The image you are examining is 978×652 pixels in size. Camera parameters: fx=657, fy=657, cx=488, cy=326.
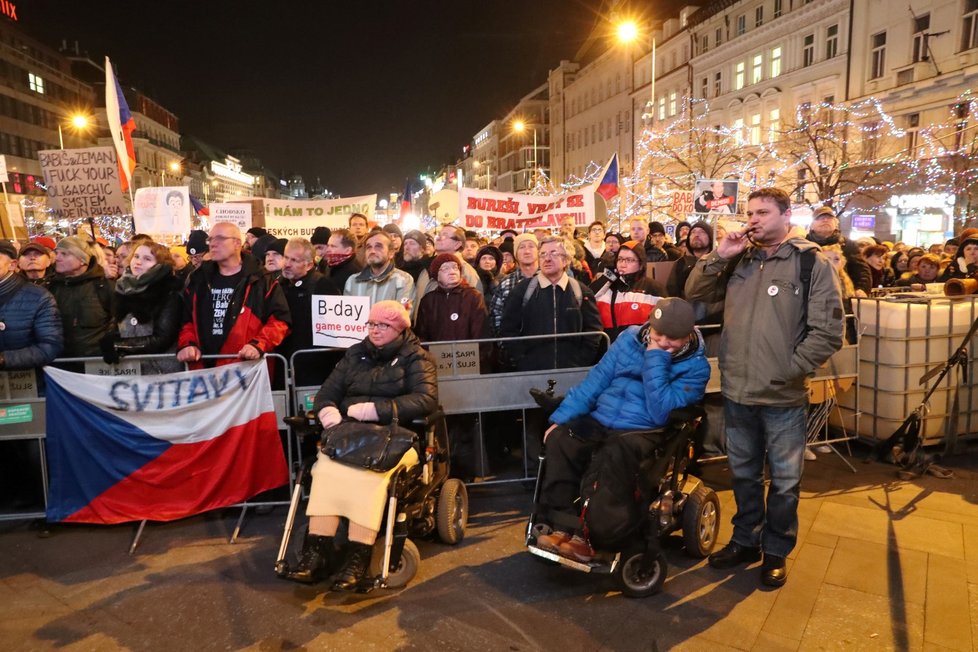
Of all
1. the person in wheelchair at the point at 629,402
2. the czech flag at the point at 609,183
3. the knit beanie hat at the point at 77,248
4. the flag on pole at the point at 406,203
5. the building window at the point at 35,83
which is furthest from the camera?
the building window at the point at 35,83

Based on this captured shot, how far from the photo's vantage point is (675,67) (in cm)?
4281

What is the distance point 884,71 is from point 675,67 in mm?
18055

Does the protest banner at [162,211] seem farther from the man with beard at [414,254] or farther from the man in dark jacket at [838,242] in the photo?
the man in dark jacket at [838,242]

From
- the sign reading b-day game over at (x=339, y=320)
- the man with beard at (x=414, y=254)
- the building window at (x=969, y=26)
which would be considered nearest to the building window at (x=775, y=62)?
the building window at (x=969, y=26)

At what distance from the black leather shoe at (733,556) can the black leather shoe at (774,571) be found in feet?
0.67

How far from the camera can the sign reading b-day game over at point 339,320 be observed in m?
5.38

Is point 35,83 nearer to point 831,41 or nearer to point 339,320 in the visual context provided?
point 831,41

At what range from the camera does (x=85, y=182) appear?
34.2 feet

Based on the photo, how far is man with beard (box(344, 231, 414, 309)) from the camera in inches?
231

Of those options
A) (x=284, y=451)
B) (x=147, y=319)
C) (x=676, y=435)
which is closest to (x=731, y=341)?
(x=676, y=435)

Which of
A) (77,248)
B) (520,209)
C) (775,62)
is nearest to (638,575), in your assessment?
(77,248)

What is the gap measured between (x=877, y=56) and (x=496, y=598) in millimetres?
30766

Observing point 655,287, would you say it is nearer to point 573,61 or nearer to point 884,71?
point 884,71

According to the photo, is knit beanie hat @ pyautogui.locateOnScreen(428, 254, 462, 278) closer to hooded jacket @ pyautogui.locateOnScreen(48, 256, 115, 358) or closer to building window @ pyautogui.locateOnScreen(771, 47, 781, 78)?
hooded jacket @ pyautogui.locateOnScreen(48, 256, 115, 358)
